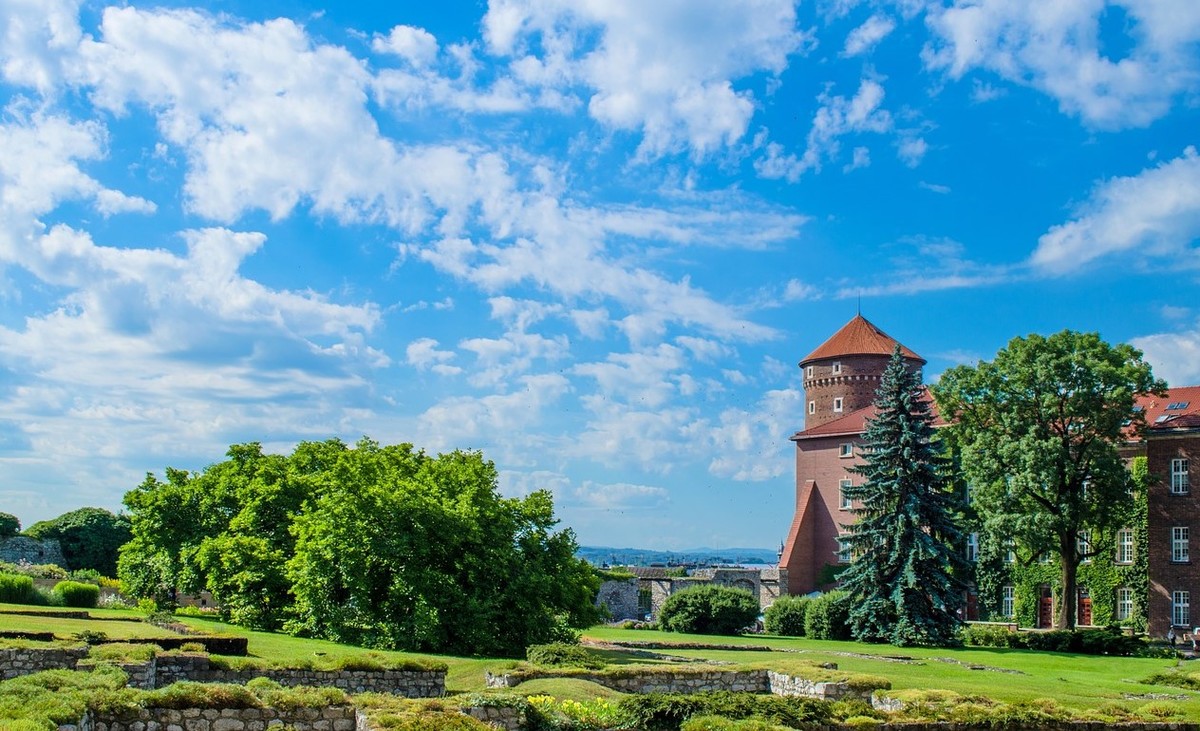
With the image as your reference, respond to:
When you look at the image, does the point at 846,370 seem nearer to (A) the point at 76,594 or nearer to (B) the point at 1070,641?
(B) the point at 1070,641

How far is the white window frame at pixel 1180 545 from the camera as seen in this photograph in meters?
51.5

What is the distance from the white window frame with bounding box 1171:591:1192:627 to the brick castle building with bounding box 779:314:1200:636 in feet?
0.15

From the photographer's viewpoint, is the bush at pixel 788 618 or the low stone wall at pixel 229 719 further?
the bush at pixel 788 618

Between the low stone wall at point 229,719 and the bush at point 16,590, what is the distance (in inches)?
905

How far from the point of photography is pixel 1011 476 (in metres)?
46.9

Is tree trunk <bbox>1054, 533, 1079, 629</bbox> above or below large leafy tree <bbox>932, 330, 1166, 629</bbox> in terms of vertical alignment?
below

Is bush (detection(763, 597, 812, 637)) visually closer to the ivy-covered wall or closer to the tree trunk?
the ivy-covered wall

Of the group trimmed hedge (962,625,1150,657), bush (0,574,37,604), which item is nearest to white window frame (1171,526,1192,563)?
trimmed hedge (962,625,1150,657)

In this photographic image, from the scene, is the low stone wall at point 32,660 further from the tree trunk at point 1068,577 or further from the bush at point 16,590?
the tree trunk at point 1068,577

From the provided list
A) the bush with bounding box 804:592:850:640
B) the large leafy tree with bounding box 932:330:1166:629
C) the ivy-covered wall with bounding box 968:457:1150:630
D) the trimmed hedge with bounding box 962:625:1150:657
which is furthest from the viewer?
the ivy-covered wall with bounding box 968:457:1150:630

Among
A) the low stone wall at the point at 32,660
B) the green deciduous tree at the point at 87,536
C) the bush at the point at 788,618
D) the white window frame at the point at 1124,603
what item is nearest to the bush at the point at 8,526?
the green deciduous tree at the point at 87,536

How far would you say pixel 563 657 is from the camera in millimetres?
24375

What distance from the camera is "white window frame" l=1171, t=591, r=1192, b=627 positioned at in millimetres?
50844

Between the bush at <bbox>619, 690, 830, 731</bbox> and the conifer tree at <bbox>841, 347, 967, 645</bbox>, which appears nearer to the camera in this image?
the bush at <bbox>619, 690, 830, 731</bbox>
